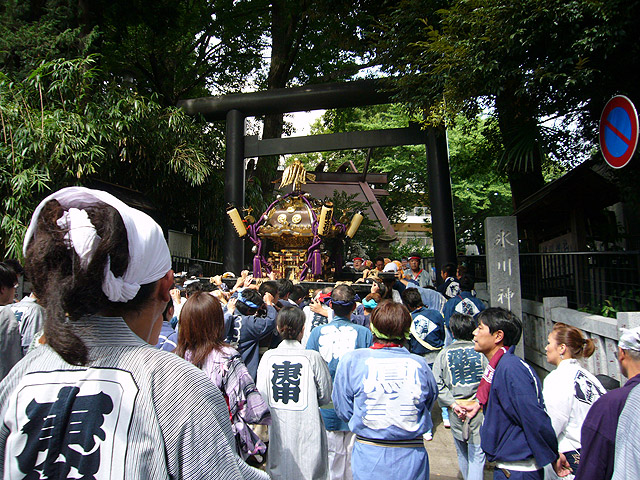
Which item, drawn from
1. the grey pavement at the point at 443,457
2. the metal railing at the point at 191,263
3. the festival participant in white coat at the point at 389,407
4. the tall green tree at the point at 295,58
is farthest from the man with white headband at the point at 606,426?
the tall green tree at the point at 295,58

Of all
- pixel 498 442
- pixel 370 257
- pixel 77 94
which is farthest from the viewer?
pixel 370 257

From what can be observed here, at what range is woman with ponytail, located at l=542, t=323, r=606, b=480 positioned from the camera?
254 centimetres

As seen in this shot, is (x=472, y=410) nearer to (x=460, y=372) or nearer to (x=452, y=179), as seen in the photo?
(x=460, y=372)

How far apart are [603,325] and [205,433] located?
4.38m

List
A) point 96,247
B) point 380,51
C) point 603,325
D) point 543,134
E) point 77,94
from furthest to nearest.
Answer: point 77,94 < point 380,51 < point 543,134 < point 603,325 < point 96,247

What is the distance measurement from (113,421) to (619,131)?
17.3ft

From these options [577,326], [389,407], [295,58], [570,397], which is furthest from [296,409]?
[295,58]

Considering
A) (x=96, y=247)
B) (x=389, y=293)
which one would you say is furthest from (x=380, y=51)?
(x=96, y=247)

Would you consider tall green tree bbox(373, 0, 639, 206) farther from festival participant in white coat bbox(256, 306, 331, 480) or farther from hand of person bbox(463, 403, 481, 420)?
festival participant in white coat bbox(256, 306, 331, 480)

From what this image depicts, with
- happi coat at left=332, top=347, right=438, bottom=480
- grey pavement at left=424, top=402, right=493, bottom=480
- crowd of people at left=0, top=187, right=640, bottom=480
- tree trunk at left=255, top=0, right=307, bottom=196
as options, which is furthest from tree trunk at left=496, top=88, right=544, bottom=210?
tree trunk at left=255, top=0, right=307, bottom=196

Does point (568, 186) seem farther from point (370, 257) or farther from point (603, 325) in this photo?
point (370, 257)

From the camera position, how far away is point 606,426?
1.85 m

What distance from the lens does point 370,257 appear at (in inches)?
652

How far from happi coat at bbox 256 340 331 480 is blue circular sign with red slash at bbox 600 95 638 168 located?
3.62 m
